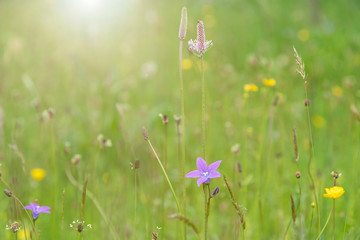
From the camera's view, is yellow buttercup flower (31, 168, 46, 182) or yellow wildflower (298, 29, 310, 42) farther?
yellow wildflower (298, 29, 310, 42)

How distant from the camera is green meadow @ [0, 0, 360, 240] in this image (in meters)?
1.82

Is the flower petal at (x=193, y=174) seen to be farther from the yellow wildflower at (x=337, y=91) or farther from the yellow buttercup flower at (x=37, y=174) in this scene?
the yellow wildflower at (x=337, y=91)

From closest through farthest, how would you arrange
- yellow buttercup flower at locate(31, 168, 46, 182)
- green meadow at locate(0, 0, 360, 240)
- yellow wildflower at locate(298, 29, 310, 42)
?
green meadow at locate(0, 0, 360, 240) < yellow buttercup flower at locate(31, 168, 46, 182) < yellow wildflower at locate(298, 29, 310, 42)

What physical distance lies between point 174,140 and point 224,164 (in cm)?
55

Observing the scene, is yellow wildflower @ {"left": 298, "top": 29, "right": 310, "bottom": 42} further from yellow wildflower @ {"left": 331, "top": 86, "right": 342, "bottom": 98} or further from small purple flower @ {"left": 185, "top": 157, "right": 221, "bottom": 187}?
small purple flower @ {"left": 185, "top": 157, "right": 221, "bottom": 187}

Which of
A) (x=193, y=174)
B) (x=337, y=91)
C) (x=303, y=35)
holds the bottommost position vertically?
(x=193, y=174)

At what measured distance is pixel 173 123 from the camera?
3264mm

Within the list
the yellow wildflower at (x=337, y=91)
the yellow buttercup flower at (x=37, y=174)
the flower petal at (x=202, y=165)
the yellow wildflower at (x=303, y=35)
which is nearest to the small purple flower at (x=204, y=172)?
the flower petal at (x=202, y=165)

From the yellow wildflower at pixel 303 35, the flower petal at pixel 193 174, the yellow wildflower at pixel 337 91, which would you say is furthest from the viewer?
the yellow wildflower at pixel 303 35

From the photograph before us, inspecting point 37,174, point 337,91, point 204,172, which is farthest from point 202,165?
point 337,91

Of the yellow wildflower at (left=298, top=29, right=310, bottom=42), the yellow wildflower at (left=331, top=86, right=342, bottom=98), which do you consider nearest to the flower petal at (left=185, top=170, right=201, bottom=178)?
the yellow wildflower at (left=331, top=86, right=342, bottom=98)

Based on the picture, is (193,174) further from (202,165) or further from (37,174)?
(37,174)

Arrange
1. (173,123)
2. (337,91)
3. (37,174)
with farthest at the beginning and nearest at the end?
(337,91) → (173,123) → (37,174)

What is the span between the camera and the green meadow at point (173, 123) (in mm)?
1817
